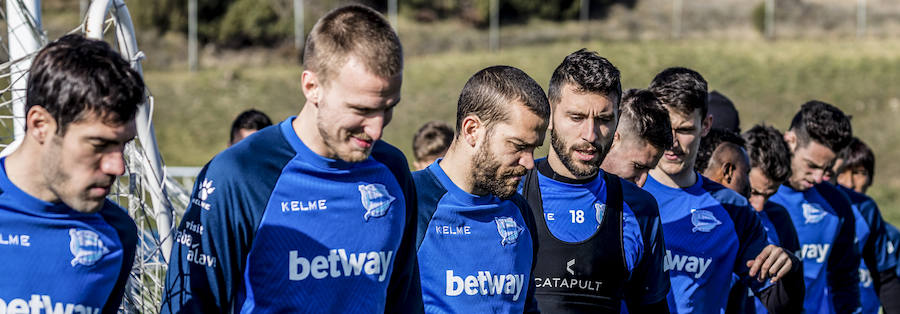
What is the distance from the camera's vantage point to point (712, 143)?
467 cm

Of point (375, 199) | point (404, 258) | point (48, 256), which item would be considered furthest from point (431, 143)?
point (48, 256)

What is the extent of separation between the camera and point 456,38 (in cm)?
3422

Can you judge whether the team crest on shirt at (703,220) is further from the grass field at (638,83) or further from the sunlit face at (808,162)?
the grass field at (638,83)

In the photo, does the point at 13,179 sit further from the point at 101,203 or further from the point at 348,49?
the point at 348,49

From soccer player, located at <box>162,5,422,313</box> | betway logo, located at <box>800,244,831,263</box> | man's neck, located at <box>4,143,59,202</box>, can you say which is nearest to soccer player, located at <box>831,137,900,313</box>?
betway logo, located at <box>800,244,831,263</box>

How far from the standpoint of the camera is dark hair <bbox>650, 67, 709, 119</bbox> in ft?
13.3

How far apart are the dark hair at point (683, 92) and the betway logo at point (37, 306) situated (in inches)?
110

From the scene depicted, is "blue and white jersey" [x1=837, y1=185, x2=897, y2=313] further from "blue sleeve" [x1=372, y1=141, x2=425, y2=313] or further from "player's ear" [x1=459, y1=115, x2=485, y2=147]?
"blue sleeve" [x1=372, y1=141, x2=425, y2=313]

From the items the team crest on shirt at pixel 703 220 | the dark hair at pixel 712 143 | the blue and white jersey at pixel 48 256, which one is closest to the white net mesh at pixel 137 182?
the blue and white jersey at pixel 48 256

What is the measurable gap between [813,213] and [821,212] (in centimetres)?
5

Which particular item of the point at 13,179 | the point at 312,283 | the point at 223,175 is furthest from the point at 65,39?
the point at 312,283

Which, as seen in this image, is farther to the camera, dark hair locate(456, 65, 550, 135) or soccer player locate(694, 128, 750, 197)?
soccer player locate(694, 128, 750, 197)

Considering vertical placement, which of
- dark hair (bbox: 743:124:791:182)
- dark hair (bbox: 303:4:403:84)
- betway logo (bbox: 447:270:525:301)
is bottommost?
betway logo (bbox: 447:270:525:301)

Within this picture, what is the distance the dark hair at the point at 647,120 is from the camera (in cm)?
373
